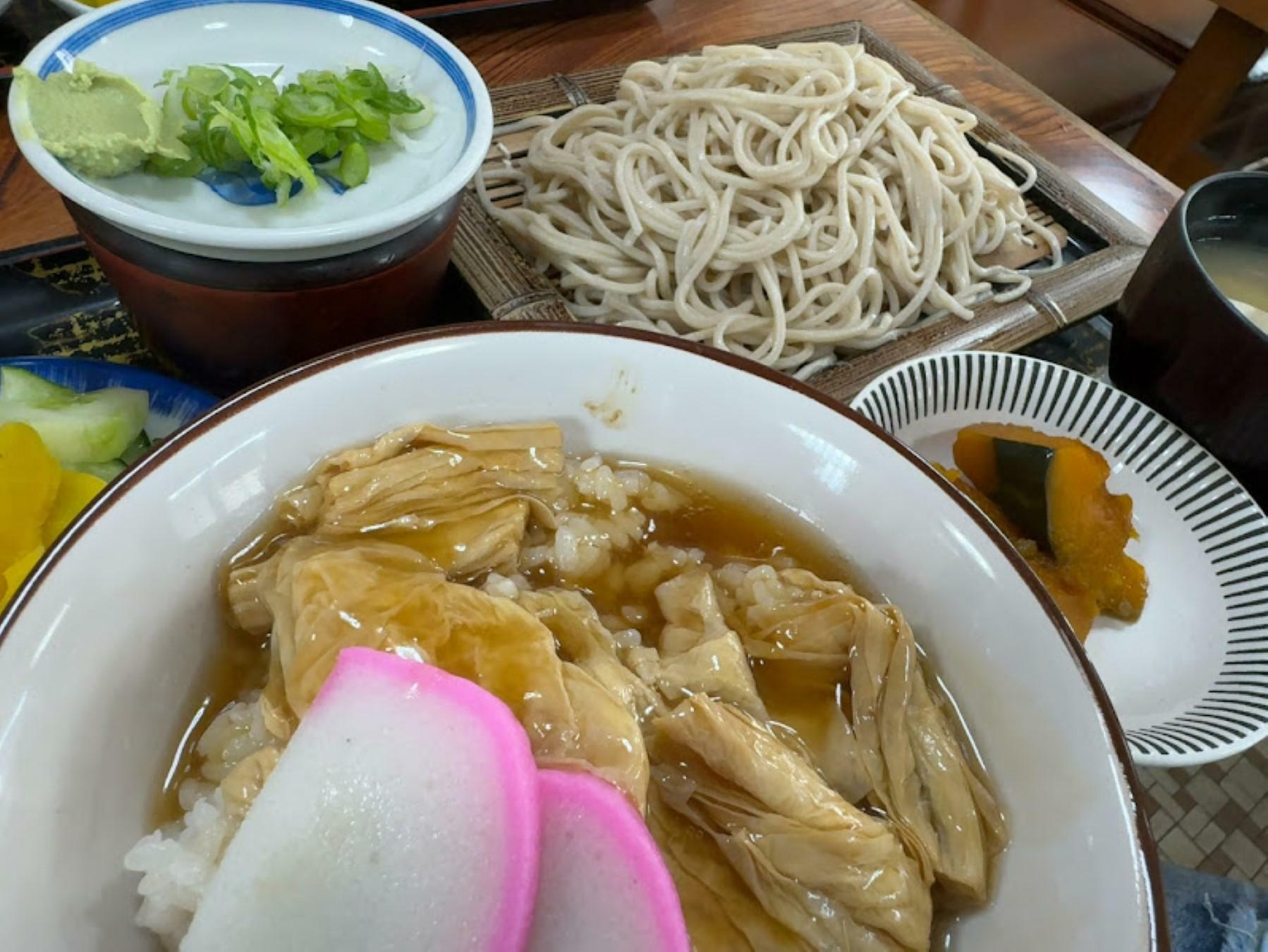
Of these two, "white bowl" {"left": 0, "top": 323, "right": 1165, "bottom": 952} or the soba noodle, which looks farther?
the soba noodle

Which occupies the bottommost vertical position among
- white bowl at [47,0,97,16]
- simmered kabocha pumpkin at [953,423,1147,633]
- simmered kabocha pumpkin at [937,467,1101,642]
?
white bowl at [47,0,97,16]

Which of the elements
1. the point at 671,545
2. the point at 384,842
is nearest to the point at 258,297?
the point at 671,545

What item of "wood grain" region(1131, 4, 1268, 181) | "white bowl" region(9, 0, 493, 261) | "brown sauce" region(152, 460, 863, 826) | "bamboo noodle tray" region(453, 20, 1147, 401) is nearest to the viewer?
"brown sauce" region(152, 460, 863, 826)

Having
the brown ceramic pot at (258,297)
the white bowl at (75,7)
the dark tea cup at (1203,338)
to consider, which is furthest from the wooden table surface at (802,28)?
the brown ceramic pot at (258,297)

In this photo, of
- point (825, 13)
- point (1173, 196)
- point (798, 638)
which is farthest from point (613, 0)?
point (798, 638)

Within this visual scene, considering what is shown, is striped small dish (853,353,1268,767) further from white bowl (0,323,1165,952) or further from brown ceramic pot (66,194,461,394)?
brown ceramic pot (66,194,461,394)

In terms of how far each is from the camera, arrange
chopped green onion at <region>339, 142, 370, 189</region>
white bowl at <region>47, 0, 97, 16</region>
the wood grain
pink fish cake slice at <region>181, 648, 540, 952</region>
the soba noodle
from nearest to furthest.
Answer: pink fish cake slice at <region>181, 648, 540, 952</region> < chopped green onion at <region>339, 142, 370, 189</region> < white bowl at <region>47, 0, 97, 16</region> < the soba noodle < the wood grain

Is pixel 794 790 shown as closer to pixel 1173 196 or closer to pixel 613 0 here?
pixel 1173 196

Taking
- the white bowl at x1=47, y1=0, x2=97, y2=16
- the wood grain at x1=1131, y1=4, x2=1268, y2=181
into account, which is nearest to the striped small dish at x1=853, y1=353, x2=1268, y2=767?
the white bowl at x1=47, y1=0, x2=97, y2=16

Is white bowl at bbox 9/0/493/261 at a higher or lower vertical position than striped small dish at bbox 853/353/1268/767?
higher
